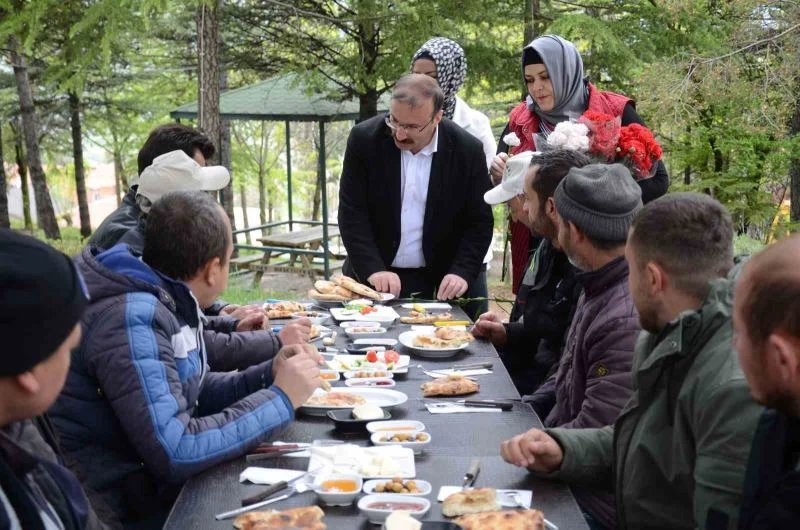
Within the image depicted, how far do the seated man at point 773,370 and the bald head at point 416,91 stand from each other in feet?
10.2

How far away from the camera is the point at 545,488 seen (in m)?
2.27

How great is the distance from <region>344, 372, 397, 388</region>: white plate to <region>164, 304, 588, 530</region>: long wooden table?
0.04 metres

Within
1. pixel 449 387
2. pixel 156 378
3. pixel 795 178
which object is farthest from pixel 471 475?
pixel 795 178

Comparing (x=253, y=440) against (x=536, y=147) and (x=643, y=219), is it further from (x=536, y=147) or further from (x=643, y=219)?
(x=536, y=147)

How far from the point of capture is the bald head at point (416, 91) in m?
4.56

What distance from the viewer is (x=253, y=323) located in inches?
152

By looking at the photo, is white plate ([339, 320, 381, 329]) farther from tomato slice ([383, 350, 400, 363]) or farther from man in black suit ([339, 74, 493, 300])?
man in black suit ([339, 74, 493, 300])

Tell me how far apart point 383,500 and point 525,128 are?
323 cm

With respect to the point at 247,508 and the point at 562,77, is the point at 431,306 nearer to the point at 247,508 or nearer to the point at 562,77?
the point at 562,77

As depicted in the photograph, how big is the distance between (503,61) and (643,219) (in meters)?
8.07

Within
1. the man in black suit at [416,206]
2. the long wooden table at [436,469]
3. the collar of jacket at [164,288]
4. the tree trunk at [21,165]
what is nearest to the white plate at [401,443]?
the long wooden table at [436,469]

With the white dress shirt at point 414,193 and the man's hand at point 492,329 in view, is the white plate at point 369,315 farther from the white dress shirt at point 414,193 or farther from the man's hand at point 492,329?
the white dress shirt at point 414,193

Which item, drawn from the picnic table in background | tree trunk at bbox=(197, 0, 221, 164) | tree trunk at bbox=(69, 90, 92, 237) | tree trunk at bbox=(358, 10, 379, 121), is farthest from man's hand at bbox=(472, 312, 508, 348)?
tree trunk at bbox=(69, 90, 92, 237)

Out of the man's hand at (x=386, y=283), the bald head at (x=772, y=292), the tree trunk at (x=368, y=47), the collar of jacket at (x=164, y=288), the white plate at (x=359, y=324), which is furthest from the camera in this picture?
the tree trunk at (x=368, y=47)
